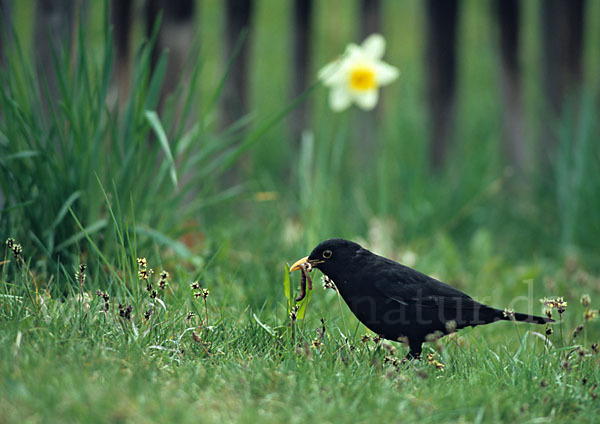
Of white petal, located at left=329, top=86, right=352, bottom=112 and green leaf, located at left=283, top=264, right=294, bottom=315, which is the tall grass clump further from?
white petal, located at left=329, top=86, right=352, bottom=112

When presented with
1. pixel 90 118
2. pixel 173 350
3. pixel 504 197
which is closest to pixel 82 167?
pixel 90 118

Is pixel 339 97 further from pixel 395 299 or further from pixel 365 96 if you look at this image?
pixel 395 299

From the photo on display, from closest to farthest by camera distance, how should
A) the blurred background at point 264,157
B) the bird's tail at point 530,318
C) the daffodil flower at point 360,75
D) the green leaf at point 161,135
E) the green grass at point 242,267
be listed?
the green grass at point 242,267
the bird's tail at point 530,318
the green leaf at point 161,135
the blurred background at point 264,157
the daffodil flower at point 360,75

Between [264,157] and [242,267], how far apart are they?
2455 millimetres

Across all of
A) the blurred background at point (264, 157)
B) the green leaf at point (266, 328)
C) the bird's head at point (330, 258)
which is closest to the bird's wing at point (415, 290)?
the bird's head at point (330, 258)

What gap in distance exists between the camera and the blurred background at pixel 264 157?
3000mm

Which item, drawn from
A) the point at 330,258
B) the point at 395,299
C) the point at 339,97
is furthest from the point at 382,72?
the point at 395,299

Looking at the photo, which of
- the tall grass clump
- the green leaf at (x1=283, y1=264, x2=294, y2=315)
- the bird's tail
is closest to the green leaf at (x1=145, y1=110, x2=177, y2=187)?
the tall grass clump

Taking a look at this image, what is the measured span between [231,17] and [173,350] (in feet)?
12.8

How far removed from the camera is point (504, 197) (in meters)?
6.07

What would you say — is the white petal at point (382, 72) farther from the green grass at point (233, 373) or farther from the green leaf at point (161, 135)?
the green grass at point (233, 373)

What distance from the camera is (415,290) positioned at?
248 centimetres

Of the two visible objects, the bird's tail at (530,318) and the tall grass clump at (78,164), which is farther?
the tall grass clump at (78,164)

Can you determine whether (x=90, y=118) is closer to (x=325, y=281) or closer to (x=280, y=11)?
(x=325, y=281)
